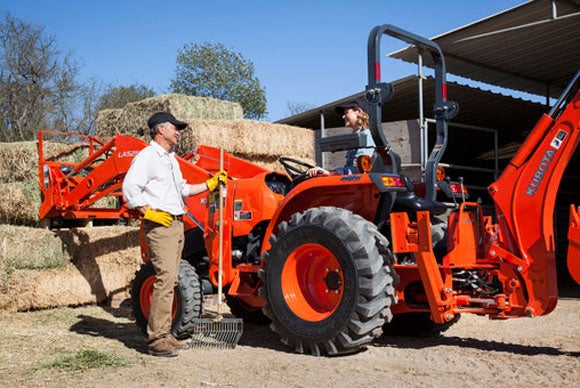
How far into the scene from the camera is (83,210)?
8.17m

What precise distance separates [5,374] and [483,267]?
363cm

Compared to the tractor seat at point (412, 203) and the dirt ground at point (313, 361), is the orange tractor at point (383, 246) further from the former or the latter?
the dirt ground at point (313, 361)

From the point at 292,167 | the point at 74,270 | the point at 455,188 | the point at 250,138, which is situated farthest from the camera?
the point at 250,138

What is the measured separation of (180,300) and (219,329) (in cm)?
44

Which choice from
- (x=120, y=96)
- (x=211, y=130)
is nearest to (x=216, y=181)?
(x=211, y=130)

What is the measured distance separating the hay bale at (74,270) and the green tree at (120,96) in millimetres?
16017

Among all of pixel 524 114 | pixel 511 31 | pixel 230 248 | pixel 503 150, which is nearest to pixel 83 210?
pixel 230 248

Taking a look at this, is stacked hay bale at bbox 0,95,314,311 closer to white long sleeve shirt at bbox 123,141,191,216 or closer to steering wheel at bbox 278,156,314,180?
white long sleeve shirt at bbox 123,141,191,216

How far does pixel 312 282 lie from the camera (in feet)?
18.4

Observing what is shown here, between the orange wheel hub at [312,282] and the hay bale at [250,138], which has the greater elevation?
the hay bale at [250,138]

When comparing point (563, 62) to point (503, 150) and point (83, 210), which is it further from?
point (83, 210)

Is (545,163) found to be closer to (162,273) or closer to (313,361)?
(313,361)

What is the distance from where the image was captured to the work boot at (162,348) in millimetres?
5305

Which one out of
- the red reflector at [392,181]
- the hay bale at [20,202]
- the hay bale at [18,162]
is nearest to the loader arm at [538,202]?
the red reflector at [392,181]
